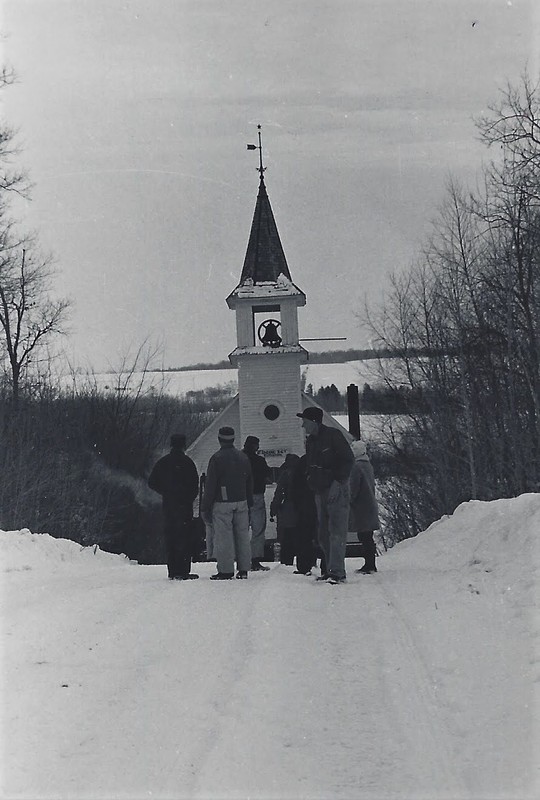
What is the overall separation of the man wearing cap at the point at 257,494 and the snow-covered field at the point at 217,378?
86.3ft

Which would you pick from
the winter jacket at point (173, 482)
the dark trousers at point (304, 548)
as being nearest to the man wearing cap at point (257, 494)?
the dark trousers at point (304, 548)

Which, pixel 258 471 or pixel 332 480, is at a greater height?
pixel 258 471

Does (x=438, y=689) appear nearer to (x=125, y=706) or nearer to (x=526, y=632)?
(x=526, y=632)

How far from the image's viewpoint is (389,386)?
4547 centimetres

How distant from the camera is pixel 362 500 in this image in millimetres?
12195

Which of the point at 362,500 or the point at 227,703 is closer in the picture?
the point at 227,703

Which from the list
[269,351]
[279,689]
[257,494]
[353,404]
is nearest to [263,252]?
[269,351]

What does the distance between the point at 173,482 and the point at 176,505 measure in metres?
0.29

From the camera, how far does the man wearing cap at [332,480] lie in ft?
35.6

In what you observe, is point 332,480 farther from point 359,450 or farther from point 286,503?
point 286,503

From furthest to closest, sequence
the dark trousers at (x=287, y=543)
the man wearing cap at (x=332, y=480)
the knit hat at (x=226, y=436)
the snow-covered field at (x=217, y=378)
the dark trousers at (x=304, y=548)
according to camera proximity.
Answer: the snow-covered field at (x=217, y=378) → the dark trousers at (x=287, y=543) → the dark trousers at (x=304, y=548) → the knit hat at (x=226, y=436) → the man wearing cap at (x=332, y=480)

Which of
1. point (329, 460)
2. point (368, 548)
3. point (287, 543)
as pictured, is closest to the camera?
point (329, 460)

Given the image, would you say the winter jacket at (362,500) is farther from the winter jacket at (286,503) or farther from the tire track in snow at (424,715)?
the tire track in snow at (424,715)

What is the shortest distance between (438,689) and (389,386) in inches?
1568
